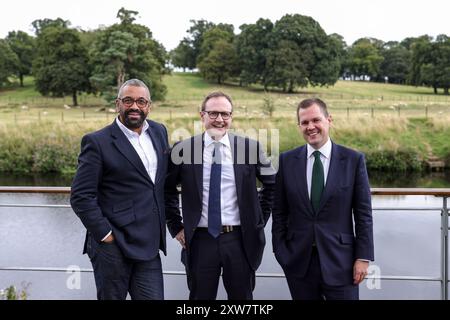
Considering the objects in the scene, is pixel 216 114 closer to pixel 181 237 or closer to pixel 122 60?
pixel 181 237

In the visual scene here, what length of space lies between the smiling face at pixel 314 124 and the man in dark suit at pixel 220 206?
38 cm

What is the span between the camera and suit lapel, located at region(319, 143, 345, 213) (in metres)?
2.62

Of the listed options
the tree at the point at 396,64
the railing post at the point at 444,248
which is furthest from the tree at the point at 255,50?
the railing post at the point at 444,248

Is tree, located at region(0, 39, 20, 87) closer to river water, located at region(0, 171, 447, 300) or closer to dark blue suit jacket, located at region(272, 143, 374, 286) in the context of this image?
river water, located at region(0, 171, 447, 300)

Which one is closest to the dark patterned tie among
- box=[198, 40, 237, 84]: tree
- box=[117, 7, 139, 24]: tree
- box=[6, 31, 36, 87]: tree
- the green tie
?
the green tie

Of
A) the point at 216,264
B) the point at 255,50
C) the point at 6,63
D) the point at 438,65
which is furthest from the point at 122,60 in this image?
the point at 438,65

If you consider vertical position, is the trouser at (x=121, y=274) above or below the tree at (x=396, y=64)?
below

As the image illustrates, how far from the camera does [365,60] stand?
69875 mm

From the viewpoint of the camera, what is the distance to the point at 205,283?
286cm

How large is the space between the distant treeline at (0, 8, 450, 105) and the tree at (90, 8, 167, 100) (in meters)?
0.07

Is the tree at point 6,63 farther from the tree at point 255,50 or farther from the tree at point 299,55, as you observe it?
the tree at point 299,55

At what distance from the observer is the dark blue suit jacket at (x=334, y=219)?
8.58 ft

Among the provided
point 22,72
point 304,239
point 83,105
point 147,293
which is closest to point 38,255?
point 147,293

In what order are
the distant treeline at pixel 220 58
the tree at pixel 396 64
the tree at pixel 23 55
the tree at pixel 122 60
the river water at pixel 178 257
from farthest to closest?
1. the tree at pixel 396 64
2. the tree at pixel 23 55
3. the distant treeline at pixel 220 58
4. the tree at pixel 122 60
5. the river water at pixel 178 257
